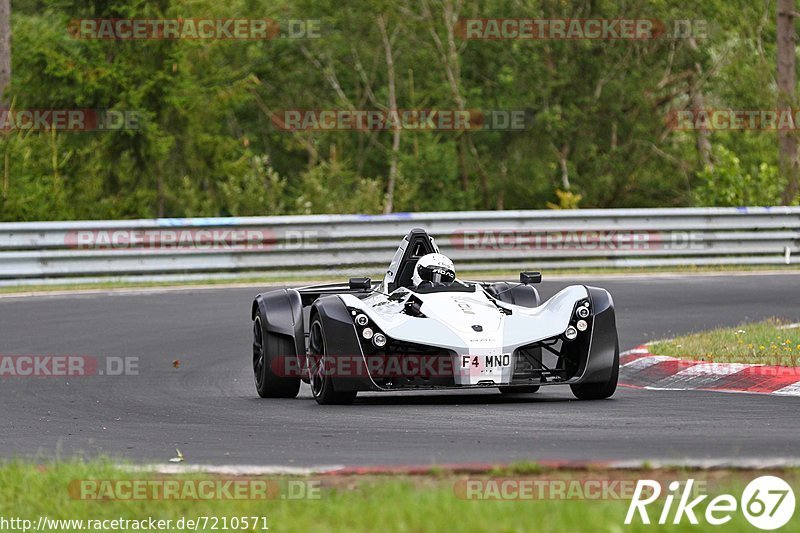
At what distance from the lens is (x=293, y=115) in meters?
42.2

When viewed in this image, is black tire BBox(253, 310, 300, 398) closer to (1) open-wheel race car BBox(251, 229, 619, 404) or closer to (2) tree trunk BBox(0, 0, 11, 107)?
(1) open-wheel race car BBox(251, 229, 619, 404)

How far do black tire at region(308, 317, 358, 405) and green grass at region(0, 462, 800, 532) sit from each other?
11.7 feet

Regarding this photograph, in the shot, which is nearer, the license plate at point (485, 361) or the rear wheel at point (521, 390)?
the license plate at point (485, 361)

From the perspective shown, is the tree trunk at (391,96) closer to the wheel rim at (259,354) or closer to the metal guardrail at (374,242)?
the metal guardrail at (374,242)

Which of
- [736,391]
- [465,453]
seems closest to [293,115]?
[736,391]

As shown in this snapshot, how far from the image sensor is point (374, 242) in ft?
76.8

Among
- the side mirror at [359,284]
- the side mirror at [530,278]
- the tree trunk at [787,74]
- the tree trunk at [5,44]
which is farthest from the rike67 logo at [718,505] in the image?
the tree trunk at [787,74]

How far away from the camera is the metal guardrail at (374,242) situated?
72.6ft

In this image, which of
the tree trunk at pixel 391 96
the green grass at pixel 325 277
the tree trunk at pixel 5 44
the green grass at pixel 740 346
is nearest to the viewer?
the green grass at pixel 740 346

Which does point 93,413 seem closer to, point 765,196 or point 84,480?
point 84,480

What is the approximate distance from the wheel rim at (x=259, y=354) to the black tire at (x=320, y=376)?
71 centimetres

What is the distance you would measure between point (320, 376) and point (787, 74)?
22.0 meters

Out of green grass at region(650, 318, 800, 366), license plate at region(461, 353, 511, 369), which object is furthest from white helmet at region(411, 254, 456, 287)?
green grass at region(650, 318, 800, 366)

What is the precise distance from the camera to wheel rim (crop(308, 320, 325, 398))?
36.3 ft
